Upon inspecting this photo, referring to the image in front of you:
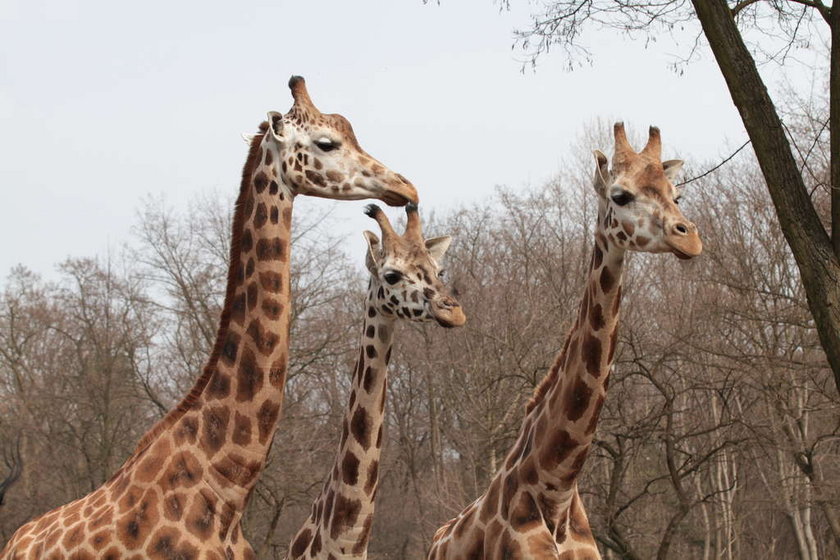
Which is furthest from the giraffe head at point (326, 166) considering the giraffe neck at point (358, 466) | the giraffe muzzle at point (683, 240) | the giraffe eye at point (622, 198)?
the giraffe neck at point (358, 466)

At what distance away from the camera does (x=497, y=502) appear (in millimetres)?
7676

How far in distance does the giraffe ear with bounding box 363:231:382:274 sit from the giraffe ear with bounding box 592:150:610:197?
67.1 inches

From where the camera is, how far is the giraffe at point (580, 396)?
277 inches

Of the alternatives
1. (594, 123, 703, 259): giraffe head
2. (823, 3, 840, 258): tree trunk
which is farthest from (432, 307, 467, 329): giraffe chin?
(823, 3, 840, 258): tree trunk

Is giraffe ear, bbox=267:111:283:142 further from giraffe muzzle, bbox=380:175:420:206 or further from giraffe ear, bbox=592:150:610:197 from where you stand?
giraffe ear, bbox=592:150:610:197

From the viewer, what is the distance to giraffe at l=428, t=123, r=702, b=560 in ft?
23.1

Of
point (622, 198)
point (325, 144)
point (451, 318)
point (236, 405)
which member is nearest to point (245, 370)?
point (236, 405)

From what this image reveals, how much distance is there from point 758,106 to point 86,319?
876 inches

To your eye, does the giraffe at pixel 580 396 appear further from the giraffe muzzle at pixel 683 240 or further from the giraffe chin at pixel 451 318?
the giraffe chin at pixel 451 318

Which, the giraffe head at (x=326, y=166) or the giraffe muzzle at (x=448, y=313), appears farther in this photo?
the giraffe muzzle at (x=448, y=313)

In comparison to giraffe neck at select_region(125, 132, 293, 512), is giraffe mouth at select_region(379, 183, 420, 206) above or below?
above

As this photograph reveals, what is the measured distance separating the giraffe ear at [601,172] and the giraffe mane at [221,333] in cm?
219

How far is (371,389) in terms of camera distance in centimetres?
769

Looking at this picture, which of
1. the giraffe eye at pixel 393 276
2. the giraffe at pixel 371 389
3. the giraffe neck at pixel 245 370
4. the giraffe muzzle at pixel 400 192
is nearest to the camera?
the giraffe neck at pixel 245 370
